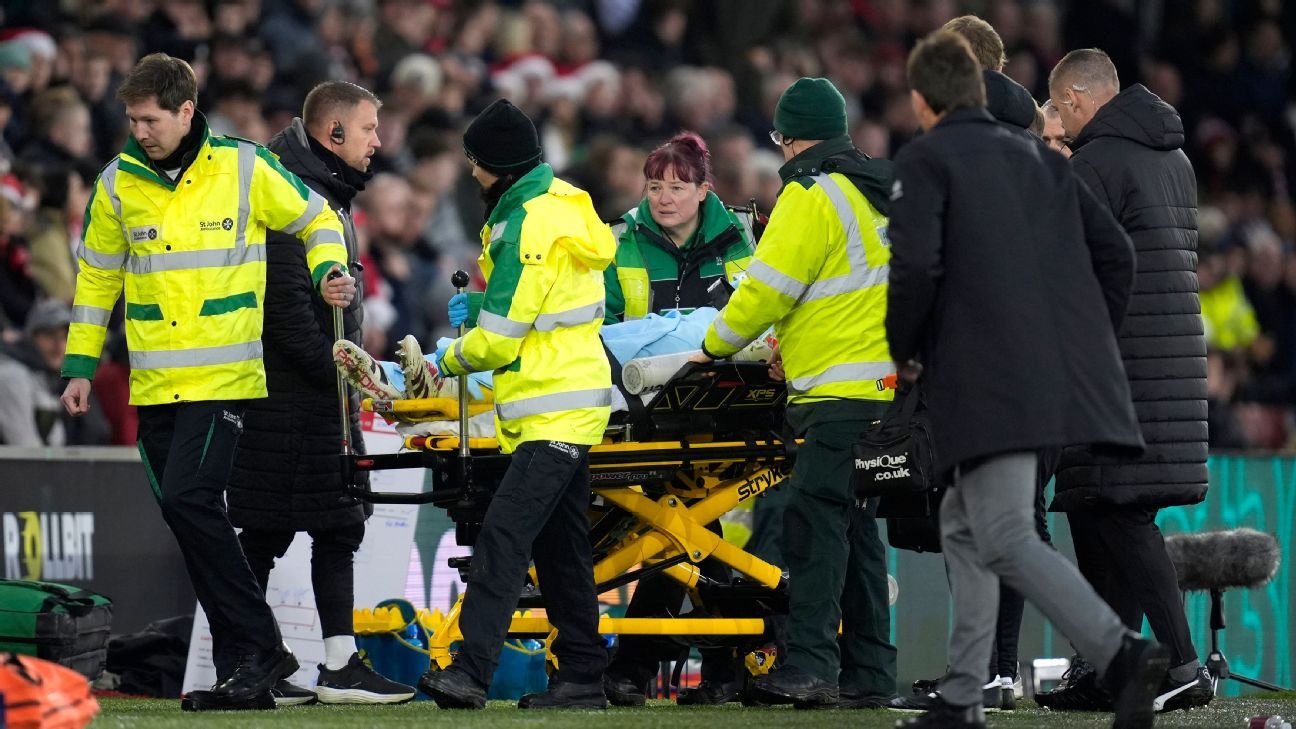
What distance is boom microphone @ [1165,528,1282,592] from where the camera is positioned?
876cm

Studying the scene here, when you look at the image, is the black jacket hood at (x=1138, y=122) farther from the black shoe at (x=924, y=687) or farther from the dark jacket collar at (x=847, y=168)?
the black shoe at (x=924, y=687)

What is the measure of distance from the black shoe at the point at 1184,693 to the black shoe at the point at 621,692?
1936 millimetres

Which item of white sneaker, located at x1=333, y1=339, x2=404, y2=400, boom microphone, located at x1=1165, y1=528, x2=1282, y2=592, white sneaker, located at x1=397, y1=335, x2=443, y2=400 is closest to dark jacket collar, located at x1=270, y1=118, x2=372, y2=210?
white sneaker, located at x1=397, y1=335, x2=443, y2=400

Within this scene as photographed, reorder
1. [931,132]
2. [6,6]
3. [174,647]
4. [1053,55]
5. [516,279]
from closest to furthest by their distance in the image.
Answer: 1. [931,132]
2. [516,279]
3. [174,647]
4. [6,6]
5. [1053,55]

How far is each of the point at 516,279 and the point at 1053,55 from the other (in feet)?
39.9

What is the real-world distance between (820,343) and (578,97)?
25.3 feet

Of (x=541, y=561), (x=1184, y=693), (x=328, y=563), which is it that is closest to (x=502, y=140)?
(x=541, y=561)

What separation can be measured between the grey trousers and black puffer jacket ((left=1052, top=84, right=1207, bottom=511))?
136 cm

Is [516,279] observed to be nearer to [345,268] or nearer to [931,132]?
[345,268]

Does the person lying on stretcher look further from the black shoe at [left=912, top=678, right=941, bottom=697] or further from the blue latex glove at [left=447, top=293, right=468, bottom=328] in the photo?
the black shoe at [left=912, top=678, right=941, bottom=697]

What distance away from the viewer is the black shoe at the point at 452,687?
6.50m

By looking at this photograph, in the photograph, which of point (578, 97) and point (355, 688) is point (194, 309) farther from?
point (578, 97)

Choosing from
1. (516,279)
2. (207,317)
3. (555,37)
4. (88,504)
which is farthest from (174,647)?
(555,37)

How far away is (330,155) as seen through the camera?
302 inches
